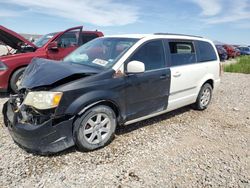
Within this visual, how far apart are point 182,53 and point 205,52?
1.00 m

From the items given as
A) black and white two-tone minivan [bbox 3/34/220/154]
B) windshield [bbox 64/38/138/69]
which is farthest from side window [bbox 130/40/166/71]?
windshield [bbox 64/38/138/69]

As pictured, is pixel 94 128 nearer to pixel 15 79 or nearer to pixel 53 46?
pixel 15 79

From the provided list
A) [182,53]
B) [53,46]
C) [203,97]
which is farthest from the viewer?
[53,46]

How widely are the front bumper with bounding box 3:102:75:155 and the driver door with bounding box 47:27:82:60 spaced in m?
3.95

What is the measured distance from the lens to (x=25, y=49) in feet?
22.8

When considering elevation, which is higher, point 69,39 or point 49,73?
point 69,39

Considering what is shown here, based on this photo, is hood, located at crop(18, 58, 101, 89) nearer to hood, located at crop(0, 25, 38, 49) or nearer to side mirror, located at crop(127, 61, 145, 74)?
side mirror, located at crop(127, 61, 145, 74)

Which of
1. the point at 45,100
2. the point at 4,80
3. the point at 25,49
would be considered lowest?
the point at 4,80

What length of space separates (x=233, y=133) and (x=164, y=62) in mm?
1845

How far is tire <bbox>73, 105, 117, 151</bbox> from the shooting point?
3.51 m

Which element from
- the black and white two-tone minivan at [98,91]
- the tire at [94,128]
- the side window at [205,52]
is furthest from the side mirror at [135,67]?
the side window at [205,52]

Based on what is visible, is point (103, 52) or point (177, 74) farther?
point (177, 74)

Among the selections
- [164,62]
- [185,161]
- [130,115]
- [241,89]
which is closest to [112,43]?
[164,62]

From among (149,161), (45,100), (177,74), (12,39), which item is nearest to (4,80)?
(12,39)
